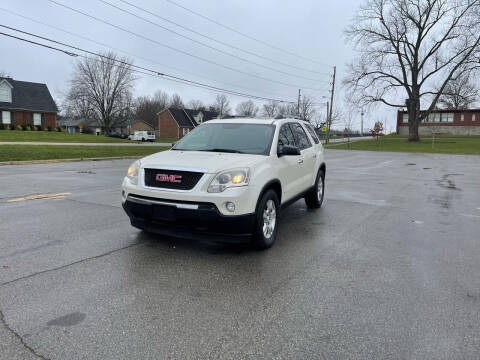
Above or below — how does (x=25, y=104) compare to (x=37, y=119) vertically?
above

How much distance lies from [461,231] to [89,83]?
72066mm

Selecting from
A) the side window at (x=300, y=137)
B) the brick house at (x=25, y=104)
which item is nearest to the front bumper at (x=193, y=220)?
the side window at (x=300, y=137)

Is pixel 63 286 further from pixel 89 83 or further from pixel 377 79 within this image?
pixel 89 83

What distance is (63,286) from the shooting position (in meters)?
3.68

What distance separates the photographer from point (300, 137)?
7094 millimetres

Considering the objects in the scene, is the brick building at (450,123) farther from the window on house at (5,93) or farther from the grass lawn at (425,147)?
the window on house at (5,93)

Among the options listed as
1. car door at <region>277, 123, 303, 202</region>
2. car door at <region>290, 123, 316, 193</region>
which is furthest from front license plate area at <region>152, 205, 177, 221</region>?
car door at <region>290, 123, 316, 193</region>

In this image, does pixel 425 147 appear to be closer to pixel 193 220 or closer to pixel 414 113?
pixel 414 113

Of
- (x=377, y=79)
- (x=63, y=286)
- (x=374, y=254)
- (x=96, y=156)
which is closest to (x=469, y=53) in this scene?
(x=377, y=79)

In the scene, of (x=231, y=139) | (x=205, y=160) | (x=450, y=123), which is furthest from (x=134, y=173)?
(x=450, y=123)

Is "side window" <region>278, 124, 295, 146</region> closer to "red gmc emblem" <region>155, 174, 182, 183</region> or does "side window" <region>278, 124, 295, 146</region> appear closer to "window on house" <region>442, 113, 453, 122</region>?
"red gmc emblem" <region>155, 174, 182, 183</region>

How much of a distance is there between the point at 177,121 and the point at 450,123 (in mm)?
55952

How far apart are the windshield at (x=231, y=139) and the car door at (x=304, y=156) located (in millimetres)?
1012

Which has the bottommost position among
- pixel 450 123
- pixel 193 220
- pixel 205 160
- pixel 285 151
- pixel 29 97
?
pixel 193 220
